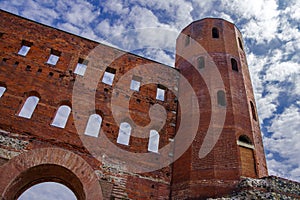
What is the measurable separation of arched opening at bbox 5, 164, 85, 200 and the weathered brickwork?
0.05m

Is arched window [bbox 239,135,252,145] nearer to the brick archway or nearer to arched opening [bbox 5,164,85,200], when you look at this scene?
the brick archway

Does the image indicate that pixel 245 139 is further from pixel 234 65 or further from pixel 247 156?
pixel 234 65

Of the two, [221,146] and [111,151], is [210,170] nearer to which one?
[221,146]

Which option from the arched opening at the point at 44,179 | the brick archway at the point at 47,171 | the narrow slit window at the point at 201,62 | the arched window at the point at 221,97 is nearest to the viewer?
the brick archway at the point at 47,171

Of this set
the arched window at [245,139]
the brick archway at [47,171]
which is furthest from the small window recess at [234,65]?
the brick archway at [47,171]

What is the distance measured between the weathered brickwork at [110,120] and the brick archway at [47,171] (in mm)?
35

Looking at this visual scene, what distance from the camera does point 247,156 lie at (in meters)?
11.5

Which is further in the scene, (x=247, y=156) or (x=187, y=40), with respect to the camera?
(x=187, y=40)

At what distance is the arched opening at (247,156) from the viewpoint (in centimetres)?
1090

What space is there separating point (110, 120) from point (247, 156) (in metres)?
6.23

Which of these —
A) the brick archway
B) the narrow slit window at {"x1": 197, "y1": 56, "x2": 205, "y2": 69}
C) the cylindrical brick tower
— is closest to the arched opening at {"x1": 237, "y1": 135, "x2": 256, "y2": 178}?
the cylindrical brick tower

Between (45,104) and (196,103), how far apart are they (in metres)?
7.03

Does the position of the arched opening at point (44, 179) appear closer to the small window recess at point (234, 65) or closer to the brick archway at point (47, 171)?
the brick archway at point (47, 171)

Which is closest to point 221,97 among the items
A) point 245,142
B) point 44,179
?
point 245,142
